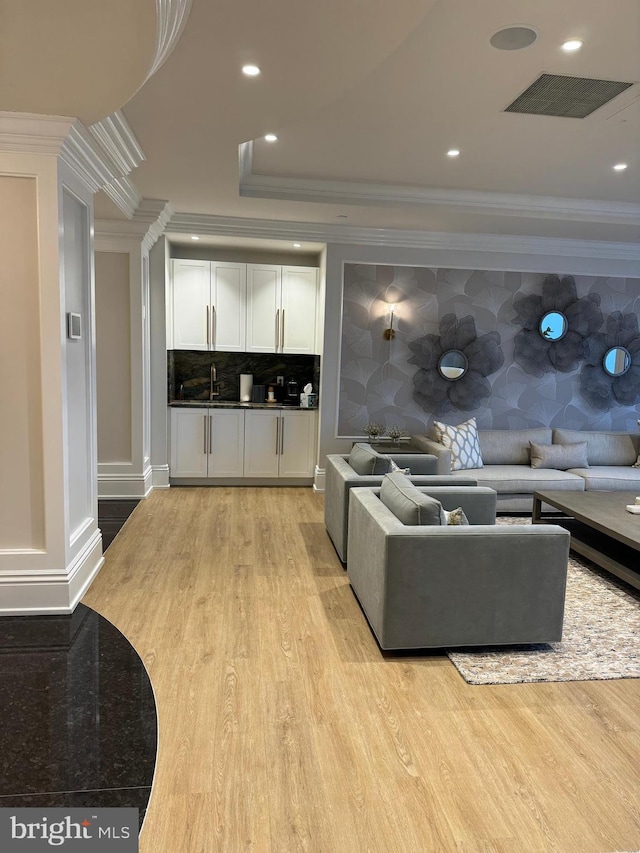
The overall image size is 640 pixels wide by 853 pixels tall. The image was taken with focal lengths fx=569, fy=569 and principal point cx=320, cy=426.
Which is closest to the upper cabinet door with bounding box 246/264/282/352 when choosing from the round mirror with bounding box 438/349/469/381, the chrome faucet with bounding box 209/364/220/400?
the chrome faucet with bounding box 209/364/220/400

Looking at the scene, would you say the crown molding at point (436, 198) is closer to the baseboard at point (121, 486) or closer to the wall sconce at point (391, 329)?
the wall sconce at point (391, 329)

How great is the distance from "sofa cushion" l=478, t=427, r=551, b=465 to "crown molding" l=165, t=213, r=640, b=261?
190 cm

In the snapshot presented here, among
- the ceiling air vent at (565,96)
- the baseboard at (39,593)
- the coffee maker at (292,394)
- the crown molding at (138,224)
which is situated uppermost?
the ceiling air vent at (565,96)

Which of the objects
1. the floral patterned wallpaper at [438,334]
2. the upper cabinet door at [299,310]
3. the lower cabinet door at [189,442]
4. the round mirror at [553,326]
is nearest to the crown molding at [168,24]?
the floral patterned wallpaper at [438,334]

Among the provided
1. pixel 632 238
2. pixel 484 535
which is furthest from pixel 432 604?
pixel 632 238

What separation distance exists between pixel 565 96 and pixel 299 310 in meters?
3.46

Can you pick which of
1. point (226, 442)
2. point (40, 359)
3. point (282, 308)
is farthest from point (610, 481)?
point (40, 359)

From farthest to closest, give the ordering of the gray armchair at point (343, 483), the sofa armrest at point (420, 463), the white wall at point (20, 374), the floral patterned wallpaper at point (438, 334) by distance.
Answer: the floral patterned wallpaper at point (438, 334), the sofa armrest at point (420, 463), the gray armchair at point (343, 483), the white wall at point (20, 374)

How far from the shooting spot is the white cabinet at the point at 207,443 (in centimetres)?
595

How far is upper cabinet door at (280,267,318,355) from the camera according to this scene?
608 centimetres

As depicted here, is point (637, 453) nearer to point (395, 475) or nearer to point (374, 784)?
point (395, 475)

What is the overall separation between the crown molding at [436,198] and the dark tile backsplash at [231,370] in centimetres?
205

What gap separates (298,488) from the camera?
6.19 metres

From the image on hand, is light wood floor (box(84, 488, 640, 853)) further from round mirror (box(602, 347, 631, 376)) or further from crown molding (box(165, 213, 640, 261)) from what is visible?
round mirror (box(602, 347, 631, 376))
